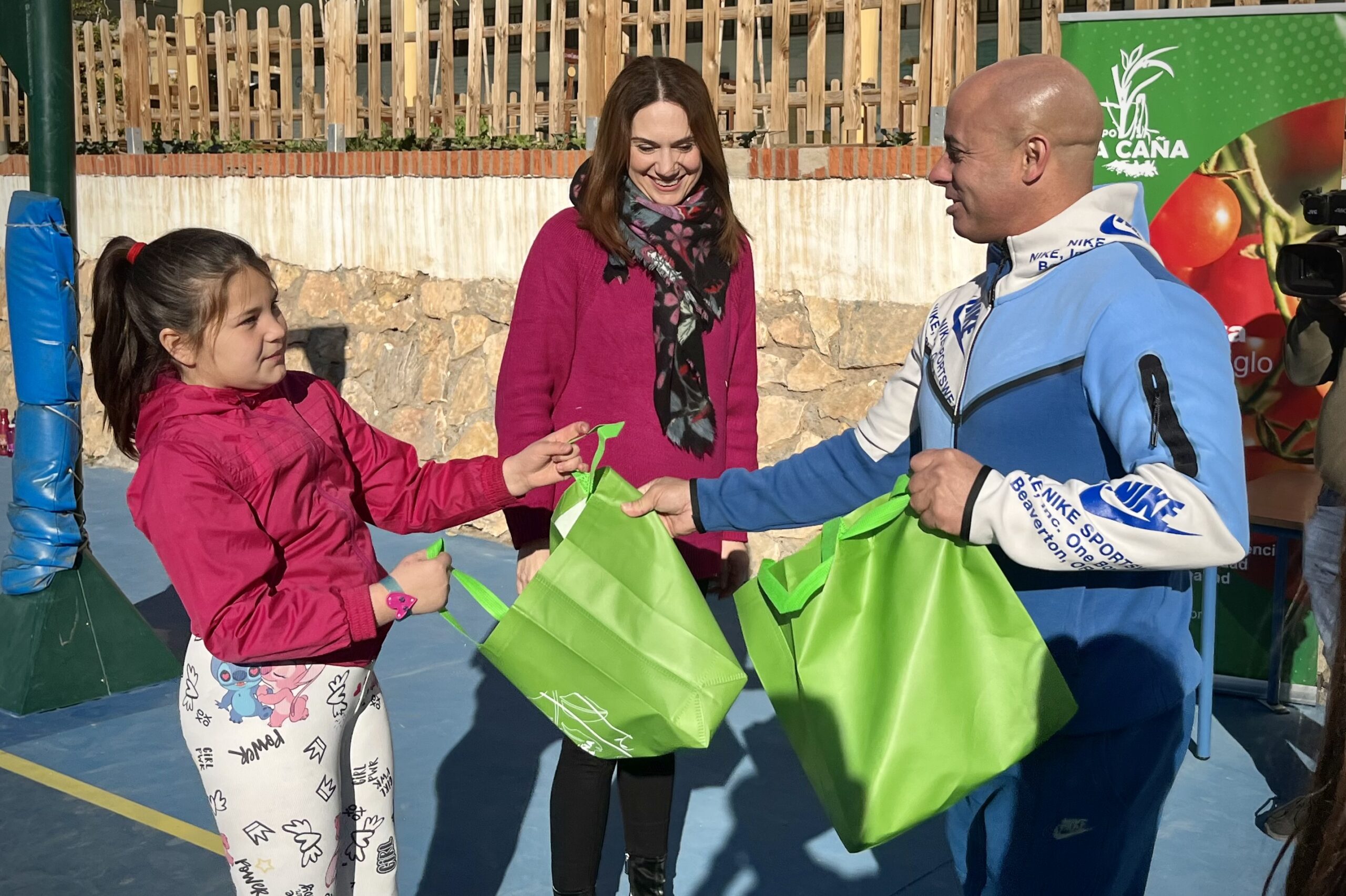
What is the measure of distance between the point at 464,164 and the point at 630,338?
4.11 m

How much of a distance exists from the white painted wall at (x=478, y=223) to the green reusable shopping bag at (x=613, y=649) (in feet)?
10.9

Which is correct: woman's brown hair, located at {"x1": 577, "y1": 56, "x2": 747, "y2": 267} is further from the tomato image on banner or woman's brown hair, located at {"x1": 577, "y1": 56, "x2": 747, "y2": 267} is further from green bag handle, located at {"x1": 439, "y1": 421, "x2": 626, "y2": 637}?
the tomato image on banner

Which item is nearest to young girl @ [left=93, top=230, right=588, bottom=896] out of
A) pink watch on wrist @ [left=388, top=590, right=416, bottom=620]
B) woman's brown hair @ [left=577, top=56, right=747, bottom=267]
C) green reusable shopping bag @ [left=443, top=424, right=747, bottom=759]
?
pink watch on wrist @ [left=388, top=590, right=416, bottom=620]

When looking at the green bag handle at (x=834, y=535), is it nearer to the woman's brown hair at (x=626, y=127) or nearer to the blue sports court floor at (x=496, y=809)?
the woman's brown hair at (x=626, y=127)

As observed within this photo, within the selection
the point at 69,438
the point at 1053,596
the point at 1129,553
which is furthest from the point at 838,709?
the point at 69,438

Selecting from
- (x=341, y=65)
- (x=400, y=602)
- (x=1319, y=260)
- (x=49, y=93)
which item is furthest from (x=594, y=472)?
(x=341, y=65)

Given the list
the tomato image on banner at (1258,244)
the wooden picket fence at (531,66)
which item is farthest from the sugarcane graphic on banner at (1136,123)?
the wooden picket fence at (531,66)

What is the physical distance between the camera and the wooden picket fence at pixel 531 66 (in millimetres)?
5629

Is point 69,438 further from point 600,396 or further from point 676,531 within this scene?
point 676,531

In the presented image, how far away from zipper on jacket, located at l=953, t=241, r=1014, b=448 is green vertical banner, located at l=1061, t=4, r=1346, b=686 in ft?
8.68

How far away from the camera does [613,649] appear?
2336 mm

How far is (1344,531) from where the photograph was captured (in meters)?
1.08

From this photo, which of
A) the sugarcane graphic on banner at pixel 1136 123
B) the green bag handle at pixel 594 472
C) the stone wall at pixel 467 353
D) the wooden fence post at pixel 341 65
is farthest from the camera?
the wooden fence post at pixel 341 65

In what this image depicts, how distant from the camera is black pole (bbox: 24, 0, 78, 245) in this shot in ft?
15.4
